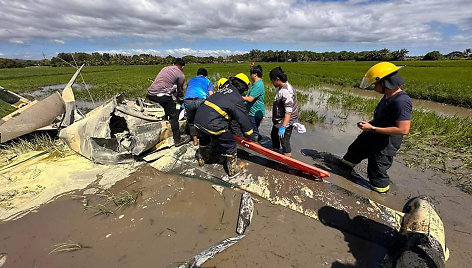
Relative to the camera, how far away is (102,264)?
81.6 inches

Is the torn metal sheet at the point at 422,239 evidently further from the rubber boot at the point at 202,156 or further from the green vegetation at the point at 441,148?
the rubber boot at the point at 202,156

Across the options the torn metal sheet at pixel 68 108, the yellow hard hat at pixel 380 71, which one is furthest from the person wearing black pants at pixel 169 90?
the yellow hard hat at pixel 380 71

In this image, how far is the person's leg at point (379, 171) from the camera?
115 inches

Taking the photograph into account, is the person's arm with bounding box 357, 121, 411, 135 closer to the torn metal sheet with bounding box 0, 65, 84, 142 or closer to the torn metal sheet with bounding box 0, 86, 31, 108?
the torn metal sheet with bounding box 0, 65, 84, 142

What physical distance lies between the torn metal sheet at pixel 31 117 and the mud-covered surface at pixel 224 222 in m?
2.15

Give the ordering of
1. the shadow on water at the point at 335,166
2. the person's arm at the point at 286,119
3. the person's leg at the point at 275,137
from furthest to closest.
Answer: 1. the person's leg at the point at 275,137
2. the shadow on water at the point at 335,166
3. the person's arm at the point at 286,119

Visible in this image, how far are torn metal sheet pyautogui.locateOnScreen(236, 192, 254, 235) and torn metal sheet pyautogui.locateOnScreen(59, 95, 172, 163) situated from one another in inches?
83.3

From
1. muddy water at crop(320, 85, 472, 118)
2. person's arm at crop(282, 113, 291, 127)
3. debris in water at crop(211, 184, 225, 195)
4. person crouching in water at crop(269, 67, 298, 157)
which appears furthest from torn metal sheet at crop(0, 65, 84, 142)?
muddy water at crop(320, 85, 472, 118)

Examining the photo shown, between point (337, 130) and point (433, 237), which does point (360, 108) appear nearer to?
point (337, 130)

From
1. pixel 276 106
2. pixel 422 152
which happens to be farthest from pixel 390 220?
pixel 422 152

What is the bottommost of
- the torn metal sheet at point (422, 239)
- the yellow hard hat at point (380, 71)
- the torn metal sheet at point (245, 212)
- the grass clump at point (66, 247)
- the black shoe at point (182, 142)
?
the grass clump at point (66, 247)

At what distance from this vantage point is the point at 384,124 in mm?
2828

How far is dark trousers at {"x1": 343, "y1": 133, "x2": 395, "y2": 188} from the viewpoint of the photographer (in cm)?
293

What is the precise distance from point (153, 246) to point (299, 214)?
1.72 meters
